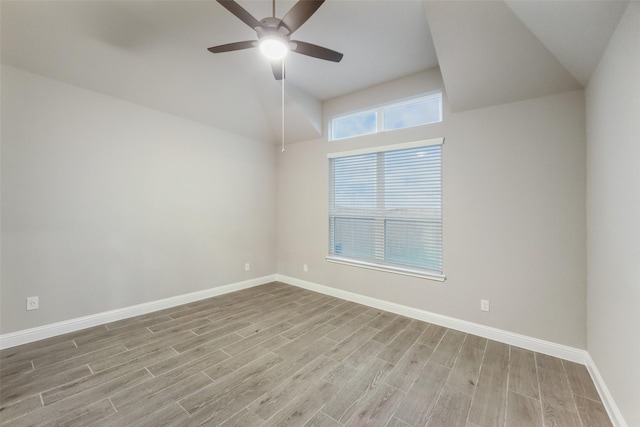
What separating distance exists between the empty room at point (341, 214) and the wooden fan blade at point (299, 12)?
2 cm

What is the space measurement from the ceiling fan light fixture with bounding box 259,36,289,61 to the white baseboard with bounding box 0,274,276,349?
3.27 m

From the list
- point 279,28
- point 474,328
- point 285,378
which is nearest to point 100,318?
point 285,378

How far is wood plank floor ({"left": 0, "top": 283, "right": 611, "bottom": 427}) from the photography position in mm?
1625

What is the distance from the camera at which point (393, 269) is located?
334 cm

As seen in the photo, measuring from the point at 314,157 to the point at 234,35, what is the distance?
202 centimetres

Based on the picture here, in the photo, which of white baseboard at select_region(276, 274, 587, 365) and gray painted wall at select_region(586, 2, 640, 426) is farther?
white baseboard at select_region(276, 274, 587, 365)

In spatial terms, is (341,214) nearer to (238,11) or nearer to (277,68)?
(277,68)

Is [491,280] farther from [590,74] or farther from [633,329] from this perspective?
[590,74]

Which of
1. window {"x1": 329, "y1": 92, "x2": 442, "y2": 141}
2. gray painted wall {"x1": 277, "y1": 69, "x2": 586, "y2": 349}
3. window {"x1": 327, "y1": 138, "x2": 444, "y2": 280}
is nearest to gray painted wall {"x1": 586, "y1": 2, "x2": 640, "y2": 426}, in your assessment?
gray painted wall {"x1": 277, "y1": 69, "x2": 586, "y2": 349}

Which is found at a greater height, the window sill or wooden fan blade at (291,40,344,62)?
wooden fan blade at (291,40,344,62)

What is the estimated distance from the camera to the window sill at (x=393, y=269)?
3.01 metres

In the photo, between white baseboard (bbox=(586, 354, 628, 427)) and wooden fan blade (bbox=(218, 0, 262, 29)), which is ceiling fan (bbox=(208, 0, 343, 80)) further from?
white baseboard (bbox=(586, 354, 628, 427))

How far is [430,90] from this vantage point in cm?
308

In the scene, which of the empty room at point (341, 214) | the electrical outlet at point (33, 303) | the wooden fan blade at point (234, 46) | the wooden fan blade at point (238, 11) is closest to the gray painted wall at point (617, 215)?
the empty room at point (341, 214)
